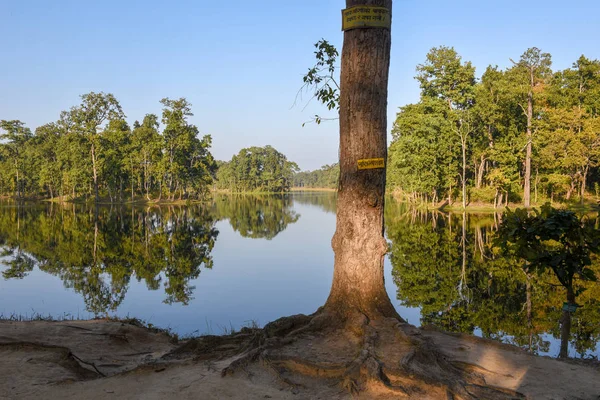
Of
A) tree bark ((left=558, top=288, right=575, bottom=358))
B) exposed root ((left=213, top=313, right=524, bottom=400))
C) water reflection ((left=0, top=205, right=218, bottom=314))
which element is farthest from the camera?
water reflection ((left=0, top=205, right=218, bottom=314))

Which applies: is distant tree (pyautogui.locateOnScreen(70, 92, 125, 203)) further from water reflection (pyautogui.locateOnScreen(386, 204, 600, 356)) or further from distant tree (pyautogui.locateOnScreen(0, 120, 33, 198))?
water reflection (pyautogui.locateOnScreen(386, 204, 600, 356))

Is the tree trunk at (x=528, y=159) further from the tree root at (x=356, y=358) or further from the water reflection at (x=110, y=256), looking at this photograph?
the tree root at (x=356, y=358)

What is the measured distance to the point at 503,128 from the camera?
4103 cm

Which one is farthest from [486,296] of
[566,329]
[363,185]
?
[363,185]

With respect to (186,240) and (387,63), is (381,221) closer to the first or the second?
(387,63)

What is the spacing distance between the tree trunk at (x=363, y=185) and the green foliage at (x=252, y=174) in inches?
4423

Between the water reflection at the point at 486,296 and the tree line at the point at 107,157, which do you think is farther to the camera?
the tree line at the point at 107,157

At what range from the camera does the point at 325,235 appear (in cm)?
2694

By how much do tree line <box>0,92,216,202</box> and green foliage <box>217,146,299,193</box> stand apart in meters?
40.7

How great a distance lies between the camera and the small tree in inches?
201

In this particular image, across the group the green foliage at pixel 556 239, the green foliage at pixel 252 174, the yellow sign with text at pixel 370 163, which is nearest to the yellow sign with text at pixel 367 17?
the yellow sign with text at pixel 370 163

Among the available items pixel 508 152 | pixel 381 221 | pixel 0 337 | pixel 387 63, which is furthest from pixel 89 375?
pixel 508 152

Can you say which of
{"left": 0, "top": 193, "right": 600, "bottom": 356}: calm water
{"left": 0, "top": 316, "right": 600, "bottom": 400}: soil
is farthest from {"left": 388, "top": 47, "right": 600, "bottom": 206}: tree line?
{"left": 0, "top": 316, "right": 600, "bottom": 400}: soil

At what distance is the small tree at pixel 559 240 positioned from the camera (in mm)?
5105
